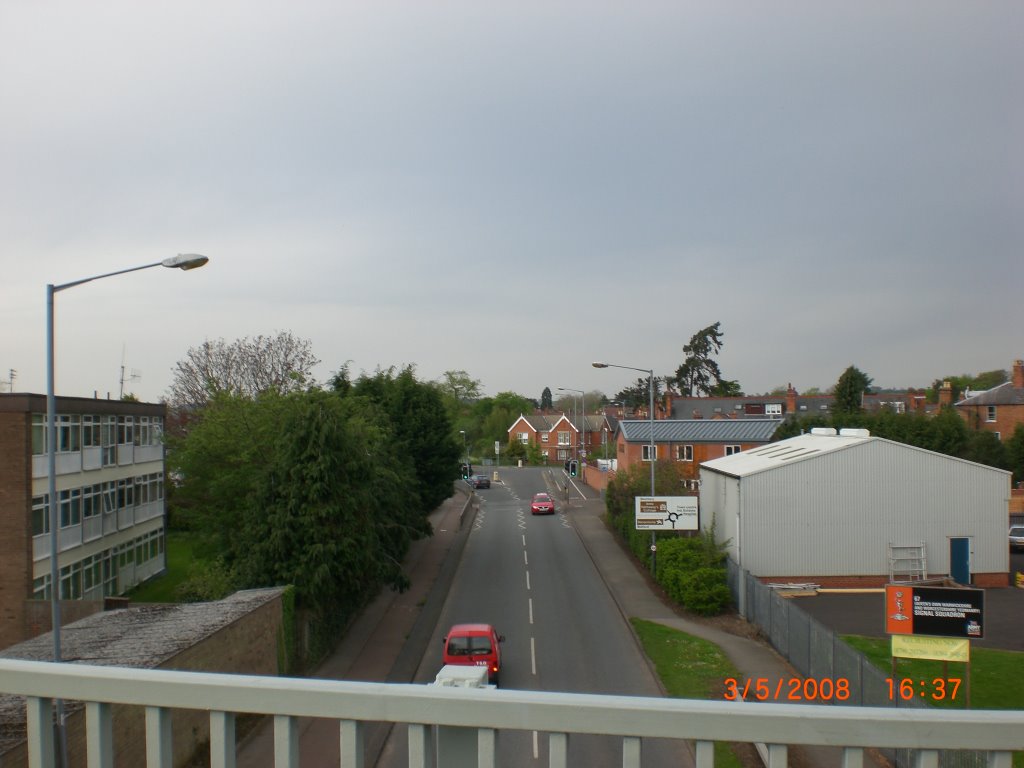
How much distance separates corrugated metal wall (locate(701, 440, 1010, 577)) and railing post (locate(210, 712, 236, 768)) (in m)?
30.1

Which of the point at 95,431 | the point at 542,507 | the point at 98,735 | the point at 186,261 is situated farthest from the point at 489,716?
the point at 542,507

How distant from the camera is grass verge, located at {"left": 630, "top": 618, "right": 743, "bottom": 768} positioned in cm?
1925

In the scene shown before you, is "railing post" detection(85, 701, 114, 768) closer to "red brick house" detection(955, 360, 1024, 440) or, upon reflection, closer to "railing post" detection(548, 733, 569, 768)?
"railing post" detection(548, 733, 569, 768)

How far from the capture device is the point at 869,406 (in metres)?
82.8

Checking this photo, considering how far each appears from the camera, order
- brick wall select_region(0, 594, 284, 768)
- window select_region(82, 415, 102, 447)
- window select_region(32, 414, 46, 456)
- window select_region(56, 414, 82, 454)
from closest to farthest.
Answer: brick wall select_region(0, 594, 284, 768), window select_region(32, 414, 46, 456), window select_region(56, 414, 82, 454), window select_region(82, 415, 102, 447)

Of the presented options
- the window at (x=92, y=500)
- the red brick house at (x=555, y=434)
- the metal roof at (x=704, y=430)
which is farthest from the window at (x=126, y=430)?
the red brick house at (x=555, y=434)

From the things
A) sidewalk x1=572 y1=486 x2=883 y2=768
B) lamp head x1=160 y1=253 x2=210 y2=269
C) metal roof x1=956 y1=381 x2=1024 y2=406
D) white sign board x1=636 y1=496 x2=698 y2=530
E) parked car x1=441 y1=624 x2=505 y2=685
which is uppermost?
lamp head x1=160 y1=253 x2=210 y2=269

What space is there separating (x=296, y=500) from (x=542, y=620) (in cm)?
1036

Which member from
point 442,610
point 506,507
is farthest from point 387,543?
point 506,507

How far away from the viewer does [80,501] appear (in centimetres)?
2827
